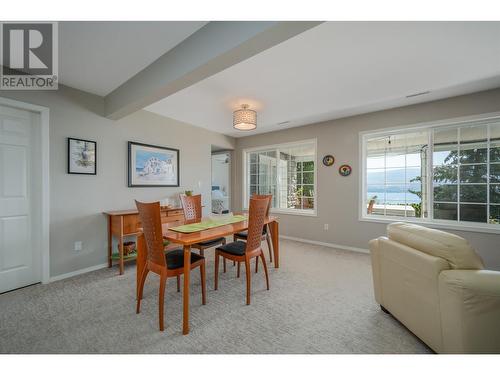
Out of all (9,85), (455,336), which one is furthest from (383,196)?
(9,85)

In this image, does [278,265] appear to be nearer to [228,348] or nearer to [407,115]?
[228,348]

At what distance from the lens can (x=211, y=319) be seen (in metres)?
1.78

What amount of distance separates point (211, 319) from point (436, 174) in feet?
12.3

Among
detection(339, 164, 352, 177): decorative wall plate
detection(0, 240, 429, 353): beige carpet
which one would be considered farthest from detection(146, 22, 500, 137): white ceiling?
detection(0, 240, 429, 353): beige carpet

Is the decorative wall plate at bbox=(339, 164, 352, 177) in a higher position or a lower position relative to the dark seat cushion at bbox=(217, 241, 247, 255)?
higher

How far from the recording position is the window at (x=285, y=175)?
4461 millimetres

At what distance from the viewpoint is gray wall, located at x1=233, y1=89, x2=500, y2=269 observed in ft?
9.27

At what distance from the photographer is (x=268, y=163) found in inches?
200

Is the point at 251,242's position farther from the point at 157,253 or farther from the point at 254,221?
the point at 157,253

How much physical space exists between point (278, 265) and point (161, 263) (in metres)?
1.78

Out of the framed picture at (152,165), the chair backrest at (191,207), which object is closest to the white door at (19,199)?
the framed picture at (152,165)

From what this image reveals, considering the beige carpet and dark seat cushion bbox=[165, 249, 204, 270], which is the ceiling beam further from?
the beige carpet

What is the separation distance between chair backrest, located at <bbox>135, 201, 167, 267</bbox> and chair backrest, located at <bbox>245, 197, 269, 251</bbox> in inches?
31.9

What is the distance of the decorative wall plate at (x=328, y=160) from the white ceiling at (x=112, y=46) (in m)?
3.17
